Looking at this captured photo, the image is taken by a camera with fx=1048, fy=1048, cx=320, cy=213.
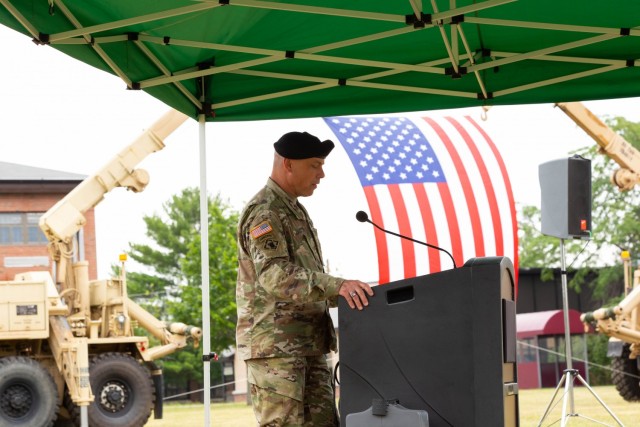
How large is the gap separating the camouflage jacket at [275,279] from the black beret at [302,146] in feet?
0.57

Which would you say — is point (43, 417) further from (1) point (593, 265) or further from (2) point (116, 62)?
(1) point (593, 265)

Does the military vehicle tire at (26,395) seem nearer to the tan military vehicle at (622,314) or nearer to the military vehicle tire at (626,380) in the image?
the tan military vehicle at (622,314)

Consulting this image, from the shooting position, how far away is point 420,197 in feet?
33.3

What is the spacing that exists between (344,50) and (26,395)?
10.7 metres

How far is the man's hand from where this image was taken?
10.5 feet

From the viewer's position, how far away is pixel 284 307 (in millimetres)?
3961

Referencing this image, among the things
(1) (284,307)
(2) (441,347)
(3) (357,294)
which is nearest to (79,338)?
(1) (284,307)

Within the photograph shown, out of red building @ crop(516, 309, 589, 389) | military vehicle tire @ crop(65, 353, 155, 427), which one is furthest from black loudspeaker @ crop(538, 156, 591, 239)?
red building @ crop(516, 309, 589, 389)

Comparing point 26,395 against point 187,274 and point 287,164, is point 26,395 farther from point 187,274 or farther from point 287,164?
point 187,274

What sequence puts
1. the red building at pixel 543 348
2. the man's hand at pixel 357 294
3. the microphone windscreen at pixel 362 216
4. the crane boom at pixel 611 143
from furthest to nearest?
the red building at pixel 543 348
the crane boom at pixel 611 143
the microphone windscreen at pixel 362 216
the man's hand at pixel 357 294

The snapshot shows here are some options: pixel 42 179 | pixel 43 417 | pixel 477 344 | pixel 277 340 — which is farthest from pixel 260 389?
pixel 42 179

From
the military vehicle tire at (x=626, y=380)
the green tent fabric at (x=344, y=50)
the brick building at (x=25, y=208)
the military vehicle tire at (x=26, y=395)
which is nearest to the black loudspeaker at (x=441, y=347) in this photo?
the green tent fabric at (x=344, y=50)

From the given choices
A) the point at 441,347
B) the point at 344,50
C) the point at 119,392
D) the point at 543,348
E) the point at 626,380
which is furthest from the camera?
the point at 543,348

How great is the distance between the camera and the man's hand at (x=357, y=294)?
126 inches
